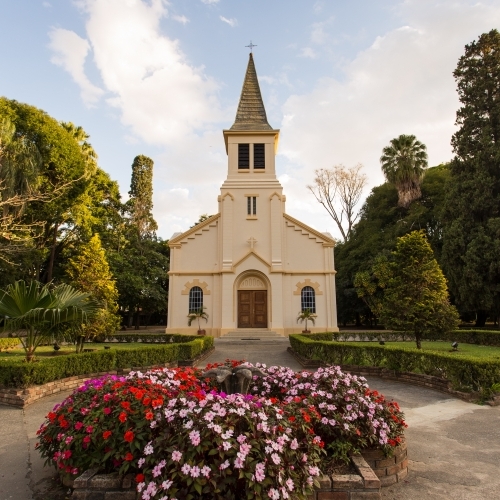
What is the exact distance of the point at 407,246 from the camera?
661 inches

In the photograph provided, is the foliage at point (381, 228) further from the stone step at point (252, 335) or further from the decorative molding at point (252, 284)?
the stone step at point (252, 335)

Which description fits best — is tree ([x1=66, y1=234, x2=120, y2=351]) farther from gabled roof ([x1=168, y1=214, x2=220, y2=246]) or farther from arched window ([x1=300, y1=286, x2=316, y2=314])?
arched window ([x1=300, y1=286, x2=316, y2=314])

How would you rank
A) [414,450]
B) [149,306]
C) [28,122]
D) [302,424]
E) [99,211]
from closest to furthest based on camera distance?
[302,424] < [414,450] < [28,122] < [99,211] < [149,306]

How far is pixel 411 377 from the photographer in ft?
34.4

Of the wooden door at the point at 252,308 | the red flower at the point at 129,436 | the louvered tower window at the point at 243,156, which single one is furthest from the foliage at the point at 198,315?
the red flower at the point at 129,436

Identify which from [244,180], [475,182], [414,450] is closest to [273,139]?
[244,180]

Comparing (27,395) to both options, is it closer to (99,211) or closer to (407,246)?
(407,246)

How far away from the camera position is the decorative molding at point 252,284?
1006 inches

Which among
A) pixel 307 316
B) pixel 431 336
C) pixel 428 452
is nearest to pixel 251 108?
pixel 307 316

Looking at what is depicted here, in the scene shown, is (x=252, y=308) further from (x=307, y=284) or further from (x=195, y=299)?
(x=307, y=284)

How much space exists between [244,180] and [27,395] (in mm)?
20974

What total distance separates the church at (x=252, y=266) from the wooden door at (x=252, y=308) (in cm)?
7

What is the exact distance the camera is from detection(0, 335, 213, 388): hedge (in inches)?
344

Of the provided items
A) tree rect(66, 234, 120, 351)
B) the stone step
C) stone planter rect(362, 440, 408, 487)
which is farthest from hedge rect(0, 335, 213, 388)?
the stone step
